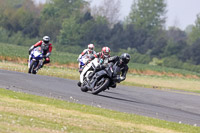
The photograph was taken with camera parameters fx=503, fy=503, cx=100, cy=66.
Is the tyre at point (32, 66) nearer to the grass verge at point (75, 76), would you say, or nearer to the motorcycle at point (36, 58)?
the motorcycle at point (36, 58)

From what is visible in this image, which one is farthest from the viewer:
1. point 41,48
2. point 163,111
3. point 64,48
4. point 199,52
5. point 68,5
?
point 68,5

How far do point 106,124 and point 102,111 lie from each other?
2285mm

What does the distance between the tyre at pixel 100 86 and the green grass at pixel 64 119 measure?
136 inches

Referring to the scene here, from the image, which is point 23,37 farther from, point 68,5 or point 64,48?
point 68,5

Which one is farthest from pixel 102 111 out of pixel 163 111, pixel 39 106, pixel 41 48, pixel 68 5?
pixel 68 5

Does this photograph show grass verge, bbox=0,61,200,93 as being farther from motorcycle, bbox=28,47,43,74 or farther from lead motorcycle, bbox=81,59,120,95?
lead motorcycle, bbox=81,59,120,95

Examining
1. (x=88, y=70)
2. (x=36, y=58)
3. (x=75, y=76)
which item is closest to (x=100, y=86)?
(x=88, y=70)

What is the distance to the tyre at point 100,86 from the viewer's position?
59.2 feet

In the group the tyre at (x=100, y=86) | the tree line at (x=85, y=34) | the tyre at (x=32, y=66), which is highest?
the tree line at (x=85, y=34)

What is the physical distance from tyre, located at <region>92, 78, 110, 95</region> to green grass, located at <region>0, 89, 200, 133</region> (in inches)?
136

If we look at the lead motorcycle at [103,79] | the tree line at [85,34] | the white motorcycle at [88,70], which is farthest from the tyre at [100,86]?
the tree line at [85,34]

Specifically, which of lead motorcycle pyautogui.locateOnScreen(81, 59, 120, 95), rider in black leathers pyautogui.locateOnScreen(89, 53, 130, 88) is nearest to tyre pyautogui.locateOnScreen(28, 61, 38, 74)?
lead motorcycle pyautogui.locateOnScreen(81, 59, 120, 95)

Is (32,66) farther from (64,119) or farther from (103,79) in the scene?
(64,119)

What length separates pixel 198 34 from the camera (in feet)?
398
